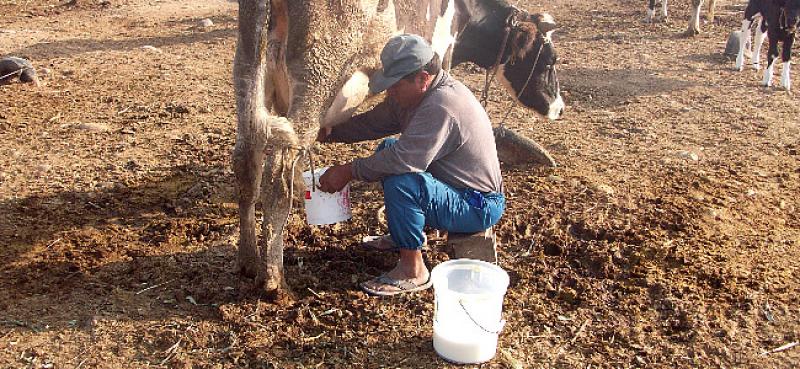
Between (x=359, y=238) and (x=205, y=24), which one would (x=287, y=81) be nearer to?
(x=359, y=238)

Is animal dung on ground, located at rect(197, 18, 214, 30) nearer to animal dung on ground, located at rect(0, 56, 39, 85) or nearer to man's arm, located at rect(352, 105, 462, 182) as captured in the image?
animal dung on ground, located at rect(0, 56, 39, 85)

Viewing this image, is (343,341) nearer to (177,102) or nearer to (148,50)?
(177,102)

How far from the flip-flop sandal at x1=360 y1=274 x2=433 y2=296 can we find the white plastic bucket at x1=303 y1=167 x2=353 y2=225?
1.31 ft

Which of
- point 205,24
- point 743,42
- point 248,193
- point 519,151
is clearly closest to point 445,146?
point 248,193

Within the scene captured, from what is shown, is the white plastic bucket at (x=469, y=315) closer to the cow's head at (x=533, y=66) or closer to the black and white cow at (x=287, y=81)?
the black and white cow at (x=287, y=81)

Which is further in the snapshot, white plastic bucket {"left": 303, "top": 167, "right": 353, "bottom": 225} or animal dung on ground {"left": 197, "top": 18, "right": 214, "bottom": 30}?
animal dung on ground {"left": 197, "top": 18, "right": 214, "bottom": 30}

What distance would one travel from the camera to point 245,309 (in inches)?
150

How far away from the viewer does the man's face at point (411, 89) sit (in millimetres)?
3783

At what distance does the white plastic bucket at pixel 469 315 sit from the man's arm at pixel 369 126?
43.2 inches

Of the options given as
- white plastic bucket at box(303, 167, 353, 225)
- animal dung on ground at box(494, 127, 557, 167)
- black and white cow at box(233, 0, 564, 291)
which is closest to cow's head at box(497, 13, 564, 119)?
animal dung on ground at box(494, 127, 557, 167)

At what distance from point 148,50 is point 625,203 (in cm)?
595

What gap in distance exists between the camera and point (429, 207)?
12.8ft

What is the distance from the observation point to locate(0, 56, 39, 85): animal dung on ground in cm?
731

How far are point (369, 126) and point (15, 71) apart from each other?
15.3 ft
